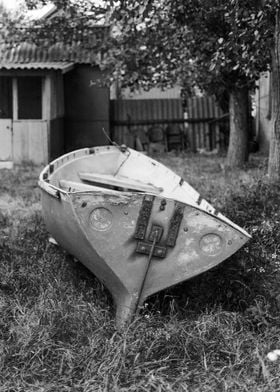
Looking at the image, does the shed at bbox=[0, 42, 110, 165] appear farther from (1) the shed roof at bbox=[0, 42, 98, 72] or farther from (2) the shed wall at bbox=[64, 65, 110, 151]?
(2) the shed wall at bbox=[64, 65, 110, 151]

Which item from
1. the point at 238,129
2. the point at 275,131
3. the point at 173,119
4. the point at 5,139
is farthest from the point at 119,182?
the point at 173,119

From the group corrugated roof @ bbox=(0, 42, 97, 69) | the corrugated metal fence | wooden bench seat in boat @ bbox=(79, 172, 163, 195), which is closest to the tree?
wooden bench seat in boat @ bbox=(79, 172, 163, 195)

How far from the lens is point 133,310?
5.38m

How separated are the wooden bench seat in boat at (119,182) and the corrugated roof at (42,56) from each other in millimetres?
7429

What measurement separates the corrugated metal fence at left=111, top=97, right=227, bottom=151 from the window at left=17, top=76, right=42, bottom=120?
478 centimetres

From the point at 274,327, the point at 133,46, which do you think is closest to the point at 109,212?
A: the point at 274,327

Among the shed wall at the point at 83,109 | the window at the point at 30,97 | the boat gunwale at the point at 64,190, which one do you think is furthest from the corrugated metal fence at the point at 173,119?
the boat gunwale at the point at 64,190

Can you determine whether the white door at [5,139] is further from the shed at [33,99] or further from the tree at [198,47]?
the tree at [198,47]

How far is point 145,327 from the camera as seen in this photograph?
4.99 meters

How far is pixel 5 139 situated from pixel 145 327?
11.6 meters

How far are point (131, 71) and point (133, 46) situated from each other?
58 centimetres

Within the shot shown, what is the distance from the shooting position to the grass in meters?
4.31

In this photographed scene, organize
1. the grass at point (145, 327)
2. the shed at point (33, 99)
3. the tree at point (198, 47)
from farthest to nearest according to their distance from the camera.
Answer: the shed at point (33, 99)
the tree at point (198, 47)
the grass at point (145, 327)

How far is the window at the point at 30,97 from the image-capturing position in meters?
15.7
